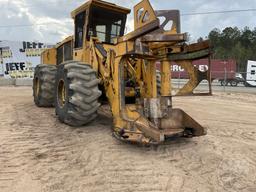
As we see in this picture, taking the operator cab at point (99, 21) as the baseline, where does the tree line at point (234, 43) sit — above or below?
above

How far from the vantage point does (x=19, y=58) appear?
29.4 meters

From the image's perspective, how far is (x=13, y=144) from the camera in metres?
5.47

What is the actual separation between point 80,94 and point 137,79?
1.24m

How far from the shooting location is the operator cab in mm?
7308

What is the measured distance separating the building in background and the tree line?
43729mm

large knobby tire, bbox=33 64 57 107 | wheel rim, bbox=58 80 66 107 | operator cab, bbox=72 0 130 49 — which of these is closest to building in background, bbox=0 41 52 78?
large knobby tire, bbox=33 64 57 107

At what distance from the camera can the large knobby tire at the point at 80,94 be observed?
5934mm

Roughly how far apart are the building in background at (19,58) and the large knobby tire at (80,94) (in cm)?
2389

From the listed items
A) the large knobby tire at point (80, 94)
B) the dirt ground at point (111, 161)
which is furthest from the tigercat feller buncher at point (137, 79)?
the dirt ground at point (111, 161)

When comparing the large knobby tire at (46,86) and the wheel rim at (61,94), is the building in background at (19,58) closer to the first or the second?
the large knobby tire at (46,86)

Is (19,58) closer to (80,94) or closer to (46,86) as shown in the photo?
(46,86)

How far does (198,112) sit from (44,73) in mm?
4918

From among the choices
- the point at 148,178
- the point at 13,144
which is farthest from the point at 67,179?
the point at 13,144

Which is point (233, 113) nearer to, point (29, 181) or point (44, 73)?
point (44, 73)
